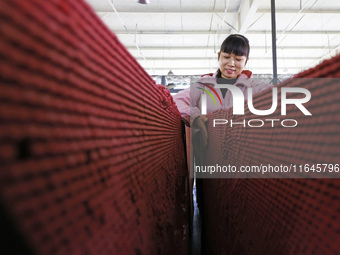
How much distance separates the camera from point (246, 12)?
19.7ft

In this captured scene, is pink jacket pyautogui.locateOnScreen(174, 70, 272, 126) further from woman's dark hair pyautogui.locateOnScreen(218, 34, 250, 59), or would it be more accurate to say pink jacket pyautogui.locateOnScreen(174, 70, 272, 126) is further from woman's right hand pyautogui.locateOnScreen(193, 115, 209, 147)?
woman's dark hair pyautogui.locateOnScreen(218, 34, 250, 59)

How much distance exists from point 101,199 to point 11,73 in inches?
6.2

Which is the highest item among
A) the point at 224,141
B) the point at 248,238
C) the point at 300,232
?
the point at 224,141

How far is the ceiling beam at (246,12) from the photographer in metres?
5.49

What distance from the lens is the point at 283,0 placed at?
6324 mm

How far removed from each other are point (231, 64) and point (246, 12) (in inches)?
204

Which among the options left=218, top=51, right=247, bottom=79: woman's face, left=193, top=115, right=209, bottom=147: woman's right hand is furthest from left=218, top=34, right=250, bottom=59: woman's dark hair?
left=193, top=115, right=209, bottom=147: woman's right hand

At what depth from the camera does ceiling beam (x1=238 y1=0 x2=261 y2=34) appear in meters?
5.49

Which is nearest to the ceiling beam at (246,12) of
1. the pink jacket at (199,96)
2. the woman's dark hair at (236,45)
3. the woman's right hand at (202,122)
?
the woman's dark hair at (236,45)

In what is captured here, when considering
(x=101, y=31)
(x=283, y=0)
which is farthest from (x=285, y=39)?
(x=101, y=31)

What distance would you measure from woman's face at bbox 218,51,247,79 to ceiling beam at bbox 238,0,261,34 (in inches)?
176

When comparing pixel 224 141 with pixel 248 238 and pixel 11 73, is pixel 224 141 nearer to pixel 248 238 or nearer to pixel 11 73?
pixel 248 238

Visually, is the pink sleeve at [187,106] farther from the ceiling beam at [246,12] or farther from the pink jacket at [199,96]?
the ceiling beam at [246,12]

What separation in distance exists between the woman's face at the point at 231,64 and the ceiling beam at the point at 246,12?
4474 millimetres
